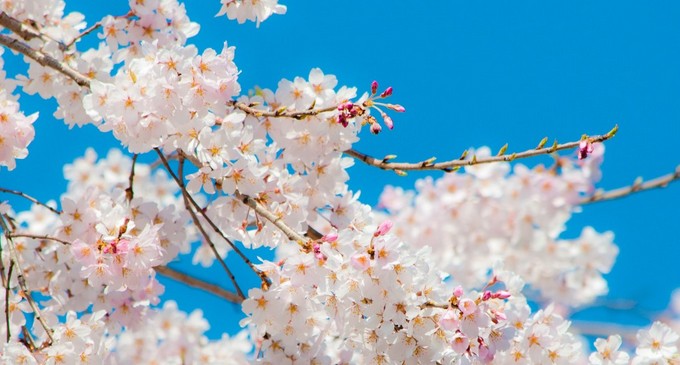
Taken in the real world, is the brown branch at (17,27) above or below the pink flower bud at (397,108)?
above

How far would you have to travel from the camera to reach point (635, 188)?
5.44 metres

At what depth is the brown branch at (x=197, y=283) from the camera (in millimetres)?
4457

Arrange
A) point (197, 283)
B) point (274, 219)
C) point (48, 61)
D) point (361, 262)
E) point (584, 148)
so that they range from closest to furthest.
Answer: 1. point (584, 148)
2. point (361, 262)
3. point (274, 219)
4. point (48, 61)
5. point (197, 283)

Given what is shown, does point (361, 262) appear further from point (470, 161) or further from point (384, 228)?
point (470, 161)

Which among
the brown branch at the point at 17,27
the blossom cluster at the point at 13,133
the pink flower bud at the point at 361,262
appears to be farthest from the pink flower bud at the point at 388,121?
the brown branch at the point at 17,27

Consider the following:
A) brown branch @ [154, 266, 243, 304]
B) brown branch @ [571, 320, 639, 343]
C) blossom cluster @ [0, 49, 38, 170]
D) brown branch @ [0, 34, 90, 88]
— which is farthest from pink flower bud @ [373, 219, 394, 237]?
brown branch @ [571, 320, 639, 343]

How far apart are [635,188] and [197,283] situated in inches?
112

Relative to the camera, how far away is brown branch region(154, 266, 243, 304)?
4.46 meters

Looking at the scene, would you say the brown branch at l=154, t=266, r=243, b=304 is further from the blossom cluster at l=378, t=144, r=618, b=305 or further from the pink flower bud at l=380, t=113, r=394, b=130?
the blossom cluster at l=378, t=144, r=618, b=305

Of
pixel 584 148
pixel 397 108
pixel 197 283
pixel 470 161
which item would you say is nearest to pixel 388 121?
pixel 397 108

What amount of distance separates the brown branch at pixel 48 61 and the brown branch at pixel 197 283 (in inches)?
59.6

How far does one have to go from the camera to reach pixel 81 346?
3000 mm

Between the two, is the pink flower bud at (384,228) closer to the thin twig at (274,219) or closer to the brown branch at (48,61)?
the thin twig at (274,219)

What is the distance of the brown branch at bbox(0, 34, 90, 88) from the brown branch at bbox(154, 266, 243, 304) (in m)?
1.51
